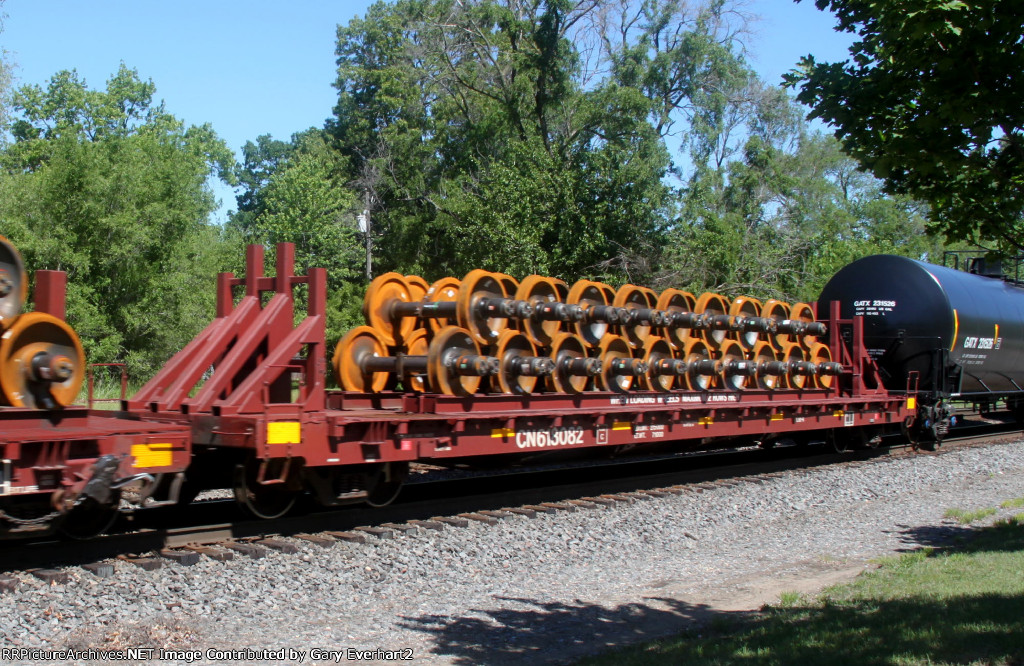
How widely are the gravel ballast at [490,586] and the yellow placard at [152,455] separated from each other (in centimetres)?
79

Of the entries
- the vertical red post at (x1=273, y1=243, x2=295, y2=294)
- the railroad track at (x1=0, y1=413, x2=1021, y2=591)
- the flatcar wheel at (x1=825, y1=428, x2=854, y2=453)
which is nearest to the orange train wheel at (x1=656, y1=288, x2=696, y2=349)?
the railroad track at (x1=0, y1=413, x2=1021, y2=591)

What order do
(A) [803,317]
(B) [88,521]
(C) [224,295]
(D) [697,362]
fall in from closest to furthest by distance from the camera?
(B) [88,521] < (C) [224,295] < (D) [697,362] < (A) [803,317]

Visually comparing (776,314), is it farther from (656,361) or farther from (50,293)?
(50,293)

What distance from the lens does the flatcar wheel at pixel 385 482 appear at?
9375 millimetres

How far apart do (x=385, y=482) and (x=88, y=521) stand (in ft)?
9.79

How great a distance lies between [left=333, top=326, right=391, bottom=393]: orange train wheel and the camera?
10.2 m

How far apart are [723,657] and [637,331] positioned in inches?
293

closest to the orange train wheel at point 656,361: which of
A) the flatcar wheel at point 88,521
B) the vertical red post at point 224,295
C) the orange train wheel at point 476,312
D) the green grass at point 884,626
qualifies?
the orange train wheel at point 476,312

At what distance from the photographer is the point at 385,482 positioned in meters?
9.61

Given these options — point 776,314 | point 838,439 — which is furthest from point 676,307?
point 838,439

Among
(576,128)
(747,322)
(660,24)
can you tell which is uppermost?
(660,24)

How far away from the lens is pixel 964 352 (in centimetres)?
1756

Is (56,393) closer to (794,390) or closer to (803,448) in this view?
(794,390)

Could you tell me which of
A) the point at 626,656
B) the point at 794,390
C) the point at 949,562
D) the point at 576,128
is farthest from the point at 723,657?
the point at 576,128
